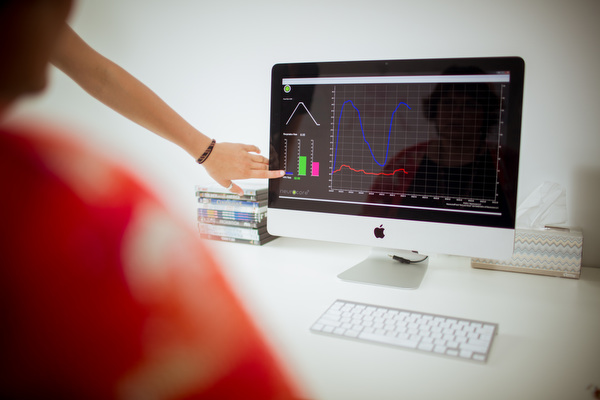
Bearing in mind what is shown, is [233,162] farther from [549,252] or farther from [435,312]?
[549,252]

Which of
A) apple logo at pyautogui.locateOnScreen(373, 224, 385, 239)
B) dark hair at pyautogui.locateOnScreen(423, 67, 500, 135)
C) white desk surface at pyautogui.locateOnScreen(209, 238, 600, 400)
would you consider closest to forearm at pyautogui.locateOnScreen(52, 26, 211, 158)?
white desk surface at pyautogui.locateOnScreen(209, 238, 600, 400)

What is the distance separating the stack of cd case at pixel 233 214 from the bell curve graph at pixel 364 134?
0.32 meters

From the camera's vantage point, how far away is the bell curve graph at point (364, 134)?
3.17ft

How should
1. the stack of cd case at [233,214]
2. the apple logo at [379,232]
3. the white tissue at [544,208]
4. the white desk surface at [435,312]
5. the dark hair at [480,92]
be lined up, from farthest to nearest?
the stack of cd case at [233,214] < the white tissue at [544,208] < the apple logo at [379,232] < the dark hair at [480,92] < the white desk surface at [435,312]

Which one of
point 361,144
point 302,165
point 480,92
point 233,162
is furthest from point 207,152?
point 480,92

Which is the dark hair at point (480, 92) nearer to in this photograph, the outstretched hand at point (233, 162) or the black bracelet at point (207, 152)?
the outstretched hand at point (233, 162)

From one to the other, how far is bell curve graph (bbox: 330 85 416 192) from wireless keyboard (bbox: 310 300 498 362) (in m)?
0.34

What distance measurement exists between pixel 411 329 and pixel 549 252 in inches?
22.1

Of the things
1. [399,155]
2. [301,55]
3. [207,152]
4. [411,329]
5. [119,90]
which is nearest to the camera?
[411,329]

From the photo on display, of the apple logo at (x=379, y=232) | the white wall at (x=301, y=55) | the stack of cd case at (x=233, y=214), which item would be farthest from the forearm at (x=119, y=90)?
the apple logo at (x=379, y=232)

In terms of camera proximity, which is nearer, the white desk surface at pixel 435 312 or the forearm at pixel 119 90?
the white desk surface at pixel 435 312

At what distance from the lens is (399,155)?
97 centimetres

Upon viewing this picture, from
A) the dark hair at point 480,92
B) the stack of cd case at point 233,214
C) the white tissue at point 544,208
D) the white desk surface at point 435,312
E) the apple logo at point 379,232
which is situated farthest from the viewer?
the stack of cd case at point 233,214

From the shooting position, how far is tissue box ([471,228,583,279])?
102 cm
